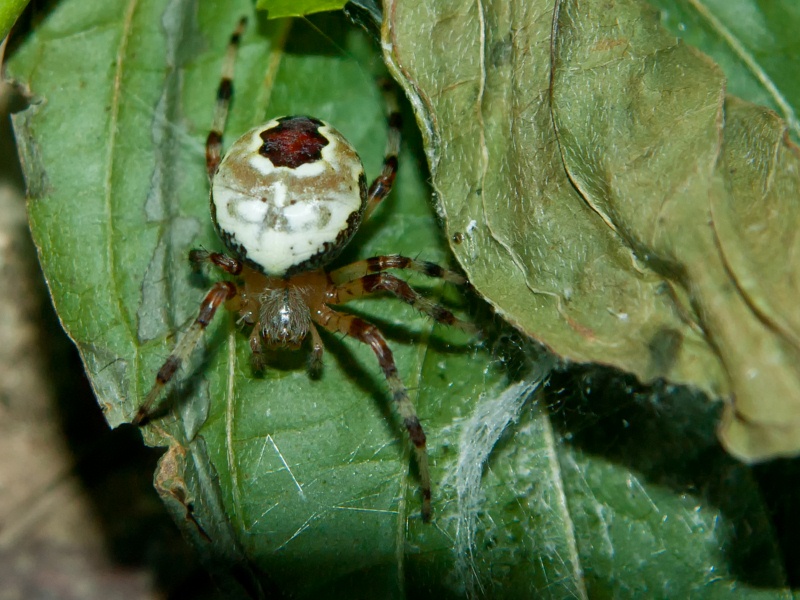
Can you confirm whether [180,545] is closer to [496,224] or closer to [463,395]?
[463,395]

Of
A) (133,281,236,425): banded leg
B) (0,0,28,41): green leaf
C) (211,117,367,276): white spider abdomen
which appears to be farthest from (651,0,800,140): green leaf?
(0,0,28,41): green leaf

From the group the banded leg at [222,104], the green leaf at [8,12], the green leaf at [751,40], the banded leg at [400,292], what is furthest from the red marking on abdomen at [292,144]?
the green leaf at [751,40]

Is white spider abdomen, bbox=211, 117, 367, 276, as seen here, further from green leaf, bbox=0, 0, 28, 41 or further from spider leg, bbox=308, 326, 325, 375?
green leaf, bbox=0, 0, 28, 41

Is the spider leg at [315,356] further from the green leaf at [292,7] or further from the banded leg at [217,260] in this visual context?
the green leaf at [292,7]

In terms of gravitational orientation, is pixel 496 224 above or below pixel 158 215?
above

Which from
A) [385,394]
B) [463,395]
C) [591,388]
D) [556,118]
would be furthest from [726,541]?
[556,118]

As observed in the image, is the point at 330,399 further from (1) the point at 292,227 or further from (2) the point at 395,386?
(1) the point at 292,227
